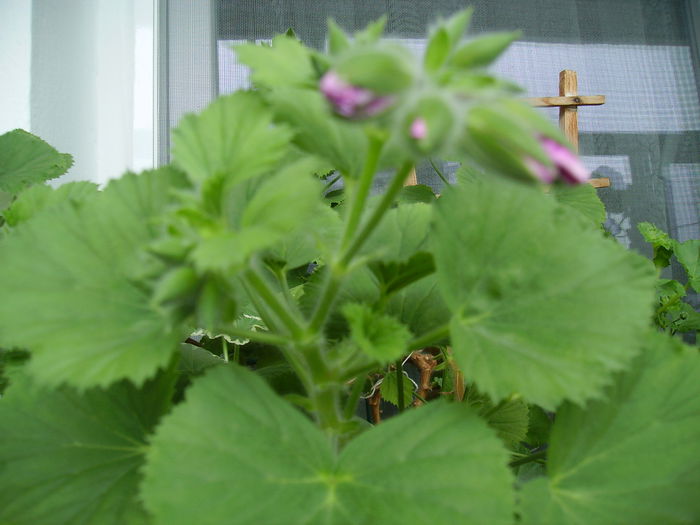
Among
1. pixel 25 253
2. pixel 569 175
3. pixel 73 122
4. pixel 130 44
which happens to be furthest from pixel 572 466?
pixel 130 44

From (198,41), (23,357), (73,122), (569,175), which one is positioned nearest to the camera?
(569,175)

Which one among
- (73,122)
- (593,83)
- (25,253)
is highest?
(593,83)

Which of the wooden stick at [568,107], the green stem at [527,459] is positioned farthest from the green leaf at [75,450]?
the wooden stick at [568,107]

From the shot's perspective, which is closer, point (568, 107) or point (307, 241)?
point (307, 241)

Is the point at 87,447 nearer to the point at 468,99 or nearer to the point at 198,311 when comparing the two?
the point at 198,311

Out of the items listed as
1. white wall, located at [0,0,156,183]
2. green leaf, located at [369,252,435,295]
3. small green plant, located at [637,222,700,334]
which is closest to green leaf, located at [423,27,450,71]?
green leaf, located at [369,252,435,295]

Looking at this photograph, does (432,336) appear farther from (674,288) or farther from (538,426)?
(674,288)

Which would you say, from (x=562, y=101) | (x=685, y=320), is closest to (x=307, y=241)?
(x=685, y=320)

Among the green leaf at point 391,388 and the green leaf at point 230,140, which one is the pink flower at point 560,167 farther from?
the green leaf at point 391,388
